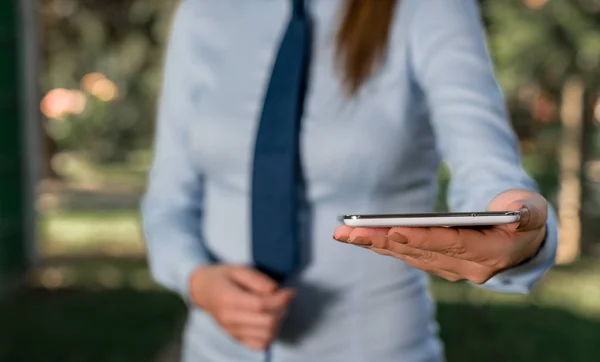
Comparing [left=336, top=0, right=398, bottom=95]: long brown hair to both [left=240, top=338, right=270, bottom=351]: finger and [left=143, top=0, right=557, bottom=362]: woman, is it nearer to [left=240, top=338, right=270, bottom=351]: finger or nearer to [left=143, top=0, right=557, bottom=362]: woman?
[left=143, top=0, right=557, bottom=362]: woman

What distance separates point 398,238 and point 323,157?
19.9 inches

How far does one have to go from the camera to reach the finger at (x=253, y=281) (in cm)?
159

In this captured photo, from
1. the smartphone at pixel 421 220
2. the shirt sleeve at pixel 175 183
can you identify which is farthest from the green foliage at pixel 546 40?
the smartphone at pixel 421 220

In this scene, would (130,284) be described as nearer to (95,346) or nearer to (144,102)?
(95,346)

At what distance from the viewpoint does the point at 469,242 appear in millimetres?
1184

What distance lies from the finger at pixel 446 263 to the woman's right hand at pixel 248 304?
16.2 inches

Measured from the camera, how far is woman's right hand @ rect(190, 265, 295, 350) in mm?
1573

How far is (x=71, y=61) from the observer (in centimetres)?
2145

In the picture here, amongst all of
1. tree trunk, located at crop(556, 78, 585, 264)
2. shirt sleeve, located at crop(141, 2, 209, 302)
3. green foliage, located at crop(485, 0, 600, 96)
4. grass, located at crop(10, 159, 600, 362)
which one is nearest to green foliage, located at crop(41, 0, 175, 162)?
grass, located at crop(10, 159, 600, 362)

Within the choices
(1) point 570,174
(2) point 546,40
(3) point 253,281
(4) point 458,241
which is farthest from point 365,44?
(1) point 570,174

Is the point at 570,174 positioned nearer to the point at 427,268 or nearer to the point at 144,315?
the point at 144,315

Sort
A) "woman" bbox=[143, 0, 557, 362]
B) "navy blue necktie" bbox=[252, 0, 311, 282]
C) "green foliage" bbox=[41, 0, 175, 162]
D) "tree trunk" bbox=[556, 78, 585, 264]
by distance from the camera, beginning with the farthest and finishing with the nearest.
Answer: "green foliage" bbox=[41, 0, 175, 162] < "tree trunk" bbox=[556, 78, 585, 264] < "navy blue necktie" bbox=[252, 0, 311, 282] < "woman" bbox=[143, 0, 557, 362]

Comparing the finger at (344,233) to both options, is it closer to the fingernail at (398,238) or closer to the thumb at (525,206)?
the fingernail at (398,238)

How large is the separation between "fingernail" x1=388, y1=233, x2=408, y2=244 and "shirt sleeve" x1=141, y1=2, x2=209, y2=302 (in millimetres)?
710
